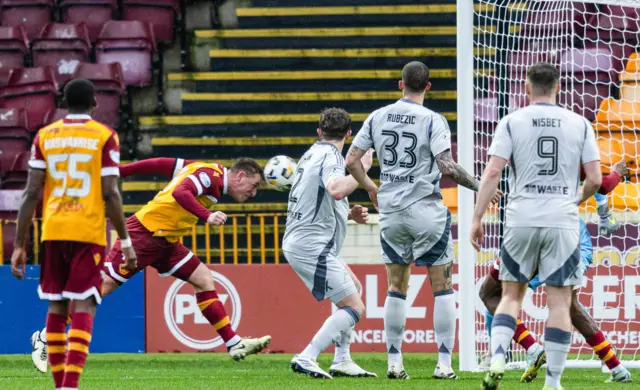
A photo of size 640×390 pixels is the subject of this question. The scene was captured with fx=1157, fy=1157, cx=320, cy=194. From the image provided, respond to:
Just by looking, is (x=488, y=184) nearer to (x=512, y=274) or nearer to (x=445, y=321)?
(x=512, y=274)

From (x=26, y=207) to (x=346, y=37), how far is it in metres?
11.0

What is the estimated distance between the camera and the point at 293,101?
16.0 metres

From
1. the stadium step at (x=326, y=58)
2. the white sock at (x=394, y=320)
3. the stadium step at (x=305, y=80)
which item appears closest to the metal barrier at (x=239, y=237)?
the stadium step at (x=305, y=80)

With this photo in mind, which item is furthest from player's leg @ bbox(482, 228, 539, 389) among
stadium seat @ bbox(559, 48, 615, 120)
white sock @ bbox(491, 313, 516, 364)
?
stadium seat @ bbox(559, 48, 615, 120)

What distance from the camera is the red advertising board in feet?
39.2

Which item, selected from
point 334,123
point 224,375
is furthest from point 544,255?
point 224,375

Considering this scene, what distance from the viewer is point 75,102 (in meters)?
5.86

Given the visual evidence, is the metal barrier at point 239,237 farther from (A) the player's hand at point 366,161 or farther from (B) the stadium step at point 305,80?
(A) the player's hand at point 366,161

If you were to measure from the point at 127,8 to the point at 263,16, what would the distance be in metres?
2.06

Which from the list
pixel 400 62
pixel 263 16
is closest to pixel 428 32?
pixel 400 62

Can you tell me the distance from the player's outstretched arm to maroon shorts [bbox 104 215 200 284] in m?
2.29

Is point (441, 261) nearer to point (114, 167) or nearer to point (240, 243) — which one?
point (114, 167)

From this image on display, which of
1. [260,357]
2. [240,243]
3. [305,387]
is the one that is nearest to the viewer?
[305,387]

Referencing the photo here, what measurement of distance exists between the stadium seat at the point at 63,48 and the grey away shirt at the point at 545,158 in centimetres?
1113
